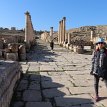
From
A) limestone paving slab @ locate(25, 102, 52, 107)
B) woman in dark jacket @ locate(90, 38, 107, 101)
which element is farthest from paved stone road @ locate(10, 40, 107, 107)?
woman in dark jacket @ locate(90, 38, 107, 101)

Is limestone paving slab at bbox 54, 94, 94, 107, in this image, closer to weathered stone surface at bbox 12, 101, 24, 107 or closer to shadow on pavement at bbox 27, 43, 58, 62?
weathered stone surface at bbox 12, 101, 24, 107

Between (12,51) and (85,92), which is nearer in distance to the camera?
(85,92)

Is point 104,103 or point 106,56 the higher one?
point 106,56

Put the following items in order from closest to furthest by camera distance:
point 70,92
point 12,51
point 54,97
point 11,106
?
point 11,106
point 54,97
point 70,92
point 12,51

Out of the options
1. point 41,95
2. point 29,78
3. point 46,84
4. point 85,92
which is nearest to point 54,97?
point 41,95

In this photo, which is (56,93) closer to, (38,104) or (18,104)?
(38,104)

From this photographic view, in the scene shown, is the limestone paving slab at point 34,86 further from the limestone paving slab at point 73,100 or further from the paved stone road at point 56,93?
the limestone paving slab at point 73,100

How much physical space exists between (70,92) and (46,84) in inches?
54.4

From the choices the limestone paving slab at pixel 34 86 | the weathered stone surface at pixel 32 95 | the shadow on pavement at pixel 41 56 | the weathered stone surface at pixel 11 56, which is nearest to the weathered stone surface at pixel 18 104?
the weathered stone surface at pixel 32 95

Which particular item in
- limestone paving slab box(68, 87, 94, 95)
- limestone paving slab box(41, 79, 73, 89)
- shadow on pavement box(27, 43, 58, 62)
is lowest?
limestone paving slab box(68, 87, 94, 95)

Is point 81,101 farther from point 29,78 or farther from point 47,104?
point 29,78

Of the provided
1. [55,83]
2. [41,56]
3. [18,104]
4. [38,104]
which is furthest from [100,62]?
[41,56]

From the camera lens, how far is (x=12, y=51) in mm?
16109

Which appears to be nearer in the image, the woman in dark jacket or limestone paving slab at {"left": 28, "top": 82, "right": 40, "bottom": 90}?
the woman in dark jacket
